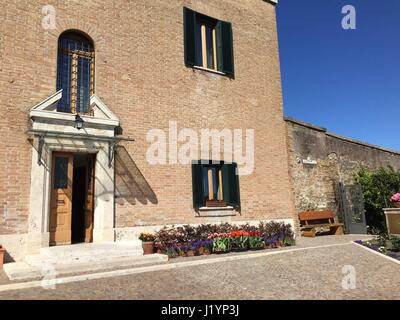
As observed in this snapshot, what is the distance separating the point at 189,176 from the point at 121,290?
524 cm

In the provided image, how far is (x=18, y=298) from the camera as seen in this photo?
4.60m

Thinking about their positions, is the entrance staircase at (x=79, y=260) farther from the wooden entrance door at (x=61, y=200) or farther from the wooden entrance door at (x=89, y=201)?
the wooden entrance door at (x=89, y=201)

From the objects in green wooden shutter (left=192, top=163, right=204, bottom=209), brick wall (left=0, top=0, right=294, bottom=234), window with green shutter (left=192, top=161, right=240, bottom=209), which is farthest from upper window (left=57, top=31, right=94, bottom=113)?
window with green shutter (left=192, top=161, right=240, bottom=209)

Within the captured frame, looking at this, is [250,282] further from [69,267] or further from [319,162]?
[319,162]

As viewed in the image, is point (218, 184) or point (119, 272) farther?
point (218, 184)

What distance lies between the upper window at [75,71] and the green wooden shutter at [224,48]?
169 inches

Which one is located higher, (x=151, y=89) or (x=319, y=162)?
(x=151, y=89)

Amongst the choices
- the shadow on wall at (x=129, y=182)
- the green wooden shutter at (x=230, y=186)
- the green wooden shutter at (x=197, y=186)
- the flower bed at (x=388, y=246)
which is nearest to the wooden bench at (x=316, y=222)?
the flower bed at (x=388, y=246)

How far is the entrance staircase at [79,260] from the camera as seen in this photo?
19.7 feet

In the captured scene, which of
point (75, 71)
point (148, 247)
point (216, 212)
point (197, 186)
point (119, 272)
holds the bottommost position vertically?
point (119, 272)

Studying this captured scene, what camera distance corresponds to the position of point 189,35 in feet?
35.0

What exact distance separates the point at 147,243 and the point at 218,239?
5.93 ft

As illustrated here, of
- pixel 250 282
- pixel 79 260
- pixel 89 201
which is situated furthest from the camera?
pixel 89 201

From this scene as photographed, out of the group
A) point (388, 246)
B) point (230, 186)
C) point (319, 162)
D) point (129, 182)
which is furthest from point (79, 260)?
point (319, 162)
